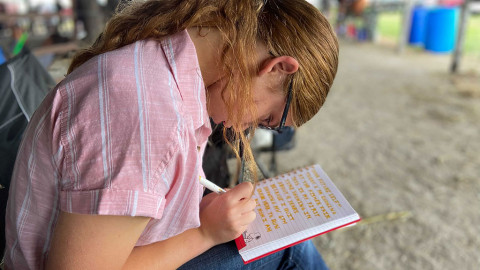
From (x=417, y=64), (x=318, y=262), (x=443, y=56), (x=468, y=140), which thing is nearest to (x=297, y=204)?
(x=318, y=262)

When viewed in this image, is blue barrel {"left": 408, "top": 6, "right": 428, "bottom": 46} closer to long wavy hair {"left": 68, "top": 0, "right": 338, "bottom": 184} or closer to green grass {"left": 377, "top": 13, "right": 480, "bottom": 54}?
green grass {"left": 377, "top": 13, "right": 480, "bottom": 54}

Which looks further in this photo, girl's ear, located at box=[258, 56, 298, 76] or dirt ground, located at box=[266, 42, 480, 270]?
dirt ground, located at box=[266, 42, 480, 270]

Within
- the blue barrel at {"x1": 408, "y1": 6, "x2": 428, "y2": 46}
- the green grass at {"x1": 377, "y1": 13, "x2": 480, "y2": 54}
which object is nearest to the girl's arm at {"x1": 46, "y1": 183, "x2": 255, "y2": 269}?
the green grass at {"x1": 377, "y1": 13, "x2": 480, "y2": 54}

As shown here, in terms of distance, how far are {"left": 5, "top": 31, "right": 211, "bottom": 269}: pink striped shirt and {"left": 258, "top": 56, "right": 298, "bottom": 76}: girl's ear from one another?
11 centimetres

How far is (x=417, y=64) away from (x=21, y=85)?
473 cm

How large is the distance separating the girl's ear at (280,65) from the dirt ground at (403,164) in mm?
1062

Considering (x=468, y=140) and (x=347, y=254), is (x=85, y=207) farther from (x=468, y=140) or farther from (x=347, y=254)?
(x=468, y=140)

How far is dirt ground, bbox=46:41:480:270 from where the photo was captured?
1537mm

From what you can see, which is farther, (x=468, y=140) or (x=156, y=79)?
(x=468, y=140)

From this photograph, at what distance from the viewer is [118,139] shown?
0.53 m

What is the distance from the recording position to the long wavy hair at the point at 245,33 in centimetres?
64

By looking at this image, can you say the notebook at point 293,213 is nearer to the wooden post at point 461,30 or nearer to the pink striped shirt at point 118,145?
the pink striped shirt at point 118,145

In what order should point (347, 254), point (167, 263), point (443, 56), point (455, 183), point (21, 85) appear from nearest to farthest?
point (167, 263) → point (21, 85) → point (347, 254) → point (455, 183) → point (443, 56)

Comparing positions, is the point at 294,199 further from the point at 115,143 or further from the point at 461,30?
the point at 461,30
